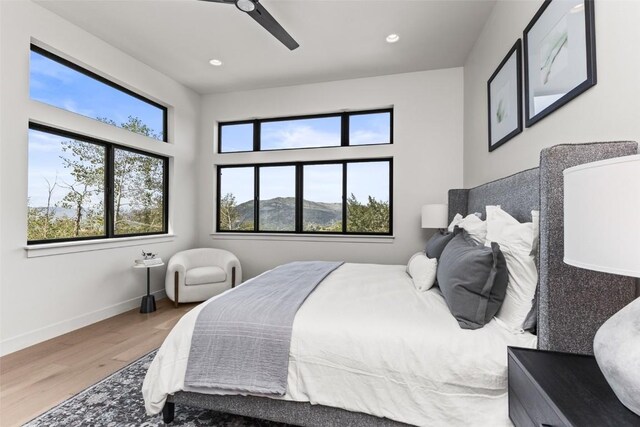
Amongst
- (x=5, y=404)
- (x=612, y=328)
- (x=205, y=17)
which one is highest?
(x=205, y=17)

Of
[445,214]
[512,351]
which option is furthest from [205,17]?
[512,351]

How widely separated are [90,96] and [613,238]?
4248 millimetres

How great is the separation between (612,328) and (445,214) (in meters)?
2.59

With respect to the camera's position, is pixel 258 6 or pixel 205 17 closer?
pixel 258 6

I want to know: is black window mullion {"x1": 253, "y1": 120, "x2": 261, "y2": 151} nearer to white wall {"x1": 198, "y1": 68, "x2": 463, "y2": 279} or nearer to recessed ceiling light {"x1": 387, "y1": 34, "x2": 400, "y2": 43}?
white wall {"x1": 198, "y1": 68, "x2": 463, "y2": 279}

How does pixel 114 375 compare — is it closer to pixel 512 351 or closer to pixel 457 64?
pixel 512 351

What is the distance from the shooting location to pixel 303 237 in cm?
423

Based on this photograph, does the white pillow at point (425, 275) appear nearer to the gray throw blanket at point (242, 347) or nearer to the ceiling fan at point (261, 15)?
the gray throw blanket at point (242, 347)

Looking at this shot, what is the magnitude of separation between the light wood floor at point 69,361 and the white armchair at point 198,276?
1.23ft

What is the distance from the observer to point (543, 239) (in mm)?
1157

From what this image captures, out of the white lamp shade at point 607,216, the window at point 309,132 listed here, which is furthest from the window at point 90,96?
the white lamp shade at point 607,216

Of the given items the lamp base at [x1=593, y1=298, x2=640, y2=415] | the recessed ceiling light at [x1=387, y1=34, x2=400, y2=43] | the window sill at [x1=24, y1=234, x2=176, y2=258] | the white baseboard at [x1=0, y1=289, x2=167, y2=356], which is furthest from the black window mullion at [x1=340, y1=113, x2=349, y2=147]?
the lamp base at [x1=593, y1=298, x2=640, y2=415]

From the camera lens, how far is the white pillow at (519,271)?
1.33 meters

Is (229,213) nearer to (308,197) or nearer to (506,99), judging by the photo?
(308,197)
